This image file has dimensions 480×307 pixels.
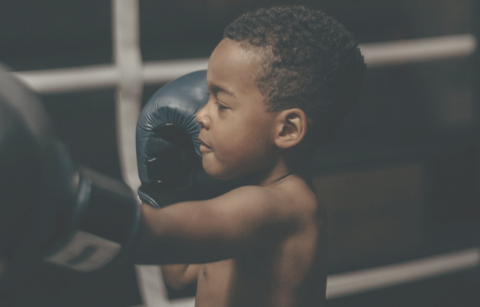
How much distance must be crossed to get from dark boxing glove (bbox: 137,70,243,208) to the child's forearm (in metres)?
0.13

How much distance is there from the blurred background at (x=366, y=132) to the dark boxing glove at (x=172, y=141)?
314 mm

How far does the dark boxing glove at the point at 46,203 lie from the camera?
0.32m

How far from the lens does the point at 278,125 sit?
0.59 metres

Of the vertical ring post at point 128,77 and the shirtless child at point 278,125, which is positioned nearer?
the shirtless child at point 278,125

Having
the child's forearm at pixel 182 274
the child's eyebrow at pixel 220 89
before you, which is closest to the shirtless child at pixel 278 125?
the child's eyebrow at pixel 220 89

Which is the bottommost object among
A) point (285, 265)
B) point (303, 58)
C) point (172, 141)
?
point (285, 265)

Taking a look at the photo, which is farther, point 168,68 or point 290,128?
point 168,68

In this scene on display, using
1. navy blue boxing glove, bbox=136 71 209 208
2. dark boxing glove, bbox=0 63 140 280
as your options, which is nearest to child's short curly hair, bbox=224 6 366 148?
navy blue boxing glove, bbox=136 71 209 208

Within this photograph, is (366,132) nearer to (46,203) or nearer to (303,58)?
(303,58)

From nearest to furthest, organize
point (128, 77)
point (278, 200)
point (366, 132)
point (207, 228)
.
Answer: point (207, 228)
point (278, 200)
point (128, 77)
point (366, 132)

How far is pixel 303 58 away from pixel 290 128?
0.09m

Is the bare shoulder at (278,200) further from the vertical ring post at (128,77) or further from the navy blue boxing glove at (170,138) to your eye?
the vertical ring post at (128,77)

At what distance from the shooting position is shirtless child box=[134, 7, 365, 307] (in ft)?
1.87

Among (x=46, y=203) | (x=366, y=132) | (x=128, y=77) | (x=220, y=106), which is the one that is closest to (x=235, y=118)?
(x=220, y=106)
